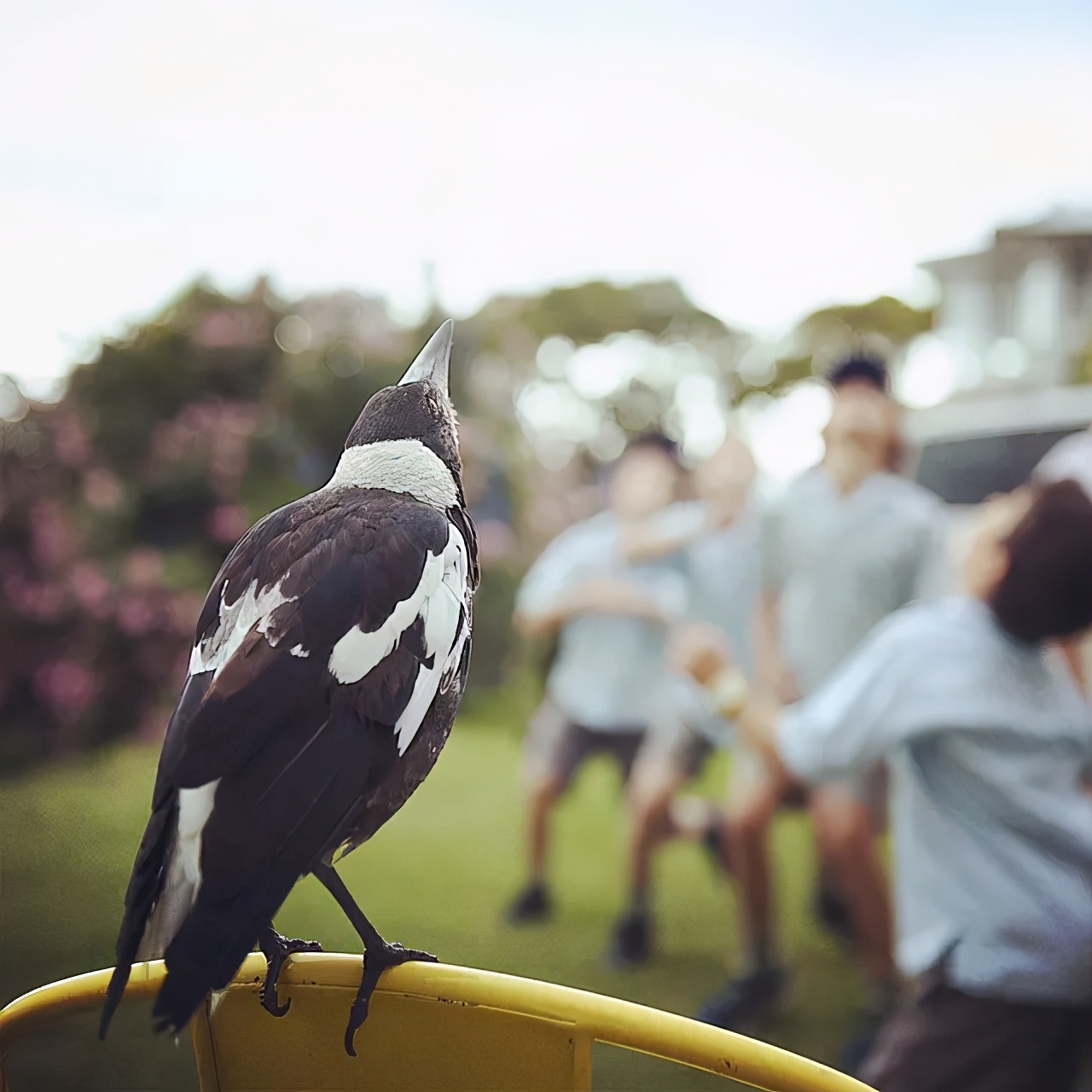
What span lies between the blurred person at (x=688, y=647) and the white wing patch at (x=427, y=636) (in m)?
1.35

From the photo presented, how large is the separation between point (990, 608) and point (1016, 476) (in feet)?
1.63

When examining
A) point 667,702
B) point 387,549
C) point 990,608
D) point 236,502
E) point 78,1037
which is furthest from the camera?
point 667,702

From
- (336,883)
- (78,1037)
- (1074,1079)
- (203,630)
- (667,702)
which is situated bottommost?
(1074,1079)

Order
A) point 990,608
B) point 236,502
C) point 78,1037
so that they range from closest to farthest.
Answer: point 990,608 < point 78,1037 < point 236,502

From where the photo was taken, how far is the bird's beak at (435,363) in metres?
0.96

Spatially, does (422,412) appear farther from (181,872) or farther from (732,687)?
(732,687)

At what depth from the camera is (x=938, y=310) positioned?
2.25m

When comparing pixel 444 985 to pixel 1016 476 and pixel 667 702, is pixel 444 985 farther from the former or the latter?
pixel 1016 476

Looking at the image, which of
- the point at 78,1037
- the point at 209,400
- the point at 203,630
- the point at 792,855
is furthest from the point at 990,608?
the point at 78,1037

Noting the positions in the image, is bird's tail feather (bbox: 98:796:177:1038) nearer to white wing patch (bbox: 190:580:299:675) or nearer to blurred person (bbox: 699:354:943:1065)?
white wing patch (bbox: 190:580:299:675)

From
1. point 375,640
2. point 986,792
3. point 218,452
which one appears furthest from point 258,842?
point 218,452

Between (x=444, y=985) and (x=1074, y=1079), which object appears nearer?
(x=444, y=985)

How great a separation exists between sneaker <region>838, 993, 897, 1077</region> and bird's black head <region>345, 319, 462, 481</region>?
1642 millimetres

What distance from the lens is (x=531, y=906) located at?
2.26m
